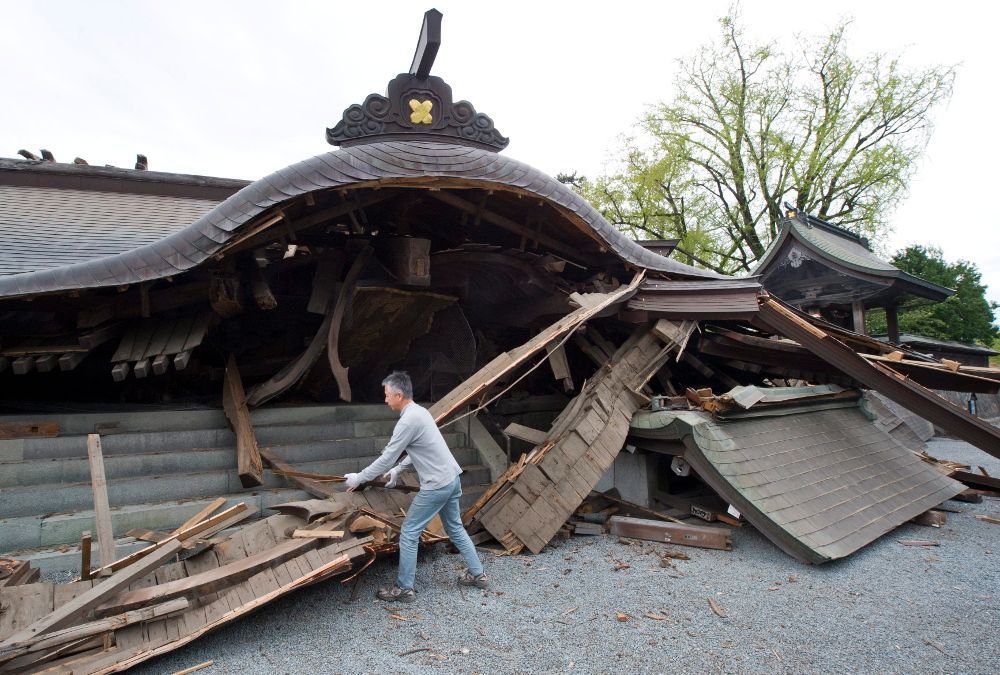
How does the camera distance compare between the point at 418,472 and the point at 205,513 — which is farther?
the point at 205,513

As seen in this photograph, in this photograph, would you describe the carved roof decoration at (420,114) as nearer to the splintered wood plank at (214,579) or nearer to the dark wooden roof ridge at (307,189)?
the dark wooden roof ridge at (307,189)

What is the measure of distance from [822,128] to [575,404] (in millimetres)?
23134

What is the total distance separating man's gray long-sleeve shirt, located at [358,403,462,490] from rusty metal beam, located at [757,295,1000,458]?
Answer: 4119 millimetres

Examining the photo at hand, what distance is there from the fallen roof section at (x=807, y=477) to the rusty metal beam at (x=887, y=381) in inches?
31.9

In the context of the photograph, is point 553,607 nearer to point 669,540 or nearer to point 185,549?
point 669,540

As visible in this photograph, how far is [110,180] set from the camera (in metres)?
9.27

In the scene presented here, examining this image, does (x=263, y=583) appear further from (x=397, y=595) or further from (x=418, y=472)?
(x=418, y=472)

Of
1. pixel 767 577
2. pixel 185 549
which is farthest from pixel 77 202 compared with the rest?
pixel 767 577

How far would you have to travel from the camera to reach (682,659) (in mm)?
3084

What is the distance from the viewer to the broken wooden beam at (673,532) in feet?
16.3

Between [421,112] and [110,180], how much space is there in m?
6.64

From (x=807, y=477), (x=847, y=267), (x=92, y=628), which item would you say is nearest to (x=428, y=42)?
(x=92, y=628)

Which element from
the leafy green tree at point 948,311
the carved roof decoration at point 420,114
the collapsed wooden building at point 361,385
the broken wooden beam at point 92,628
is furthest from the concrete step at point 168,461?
the leafy green tree at point 948,311

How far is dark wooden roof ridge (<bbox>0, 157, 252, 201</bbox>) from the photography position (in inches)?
345
